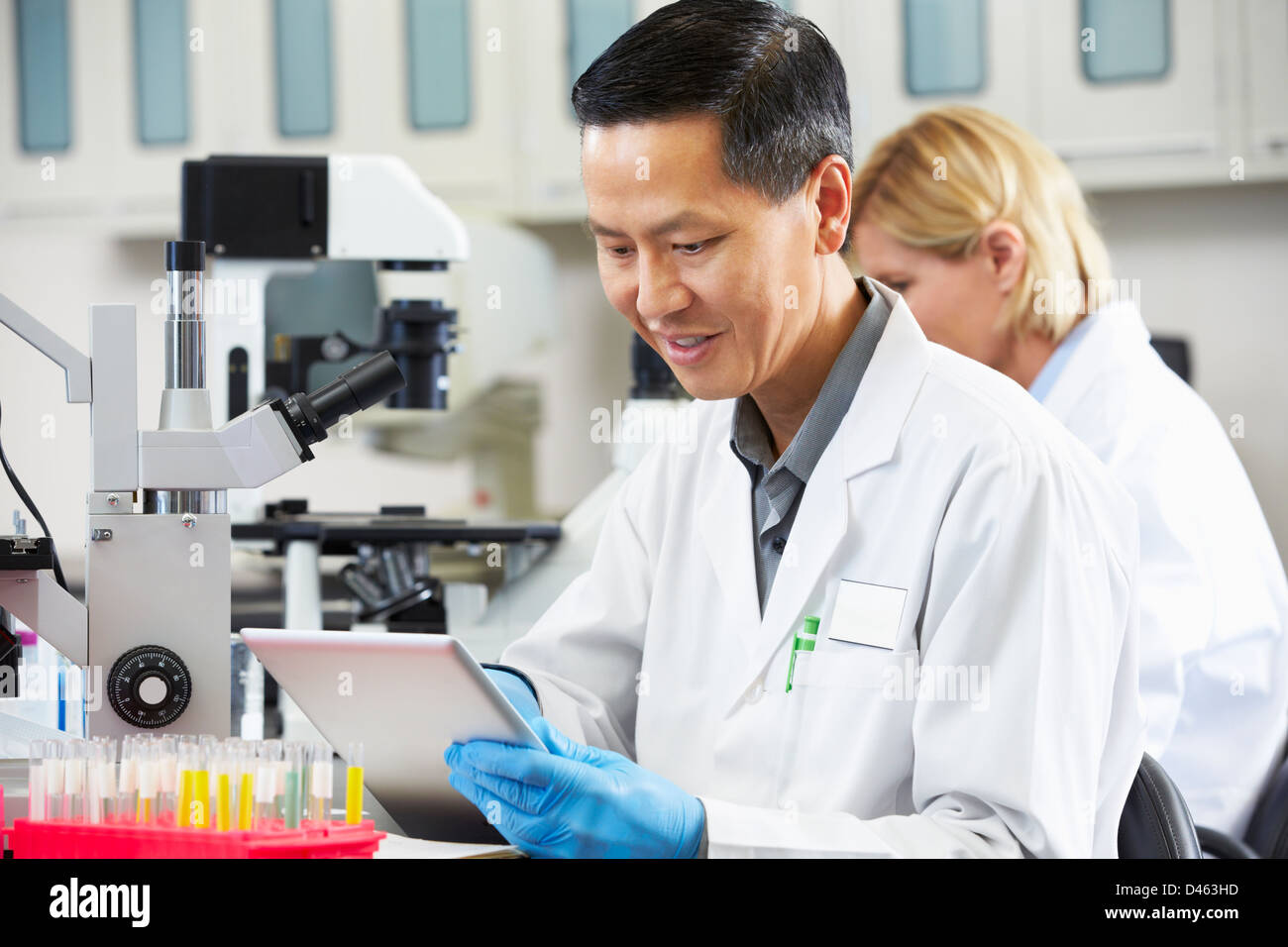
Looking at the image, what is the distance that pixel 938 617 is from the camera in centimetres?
101

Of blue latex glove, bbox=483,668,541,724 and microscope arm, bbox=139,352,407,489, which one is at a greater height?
microscope arm, bbox=139,352,407,489

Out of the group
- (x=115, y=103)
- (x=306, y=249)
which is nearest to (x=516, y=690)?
(x=306, y=249)

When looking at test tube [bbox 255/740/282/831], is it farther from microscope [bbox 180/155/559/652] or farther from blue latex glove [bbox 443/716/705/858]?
microscope [bbox 180/155/559/652]

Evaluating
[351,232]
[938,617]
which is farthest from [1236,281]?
[938,617]

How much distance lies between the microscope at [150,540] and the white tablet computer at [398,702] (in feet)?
0.28

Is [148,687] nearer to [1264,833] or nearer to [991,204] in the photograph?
[1264,833]

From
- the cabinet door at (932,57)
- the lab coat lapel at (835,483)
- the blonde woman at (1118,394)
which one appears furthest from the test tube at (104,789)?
the cabinet door at (932,57)

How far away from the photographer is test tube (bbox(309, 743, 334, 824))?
83 cm

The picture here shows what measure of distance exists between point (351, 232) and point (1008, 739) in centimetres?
132

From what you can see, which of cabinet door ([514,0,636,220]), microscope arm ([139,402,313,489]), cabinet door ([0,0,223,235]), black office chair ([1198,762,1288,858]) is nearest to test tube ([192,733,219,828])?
microscope arm ([139,402,313,489])

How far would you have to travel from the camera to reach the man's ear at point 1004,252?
1.90 meters

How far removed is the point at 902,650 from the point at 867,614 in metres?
0.04

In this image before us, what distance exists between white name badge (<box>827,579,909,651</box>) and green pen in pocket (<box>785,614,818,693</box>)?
0.7 inches
